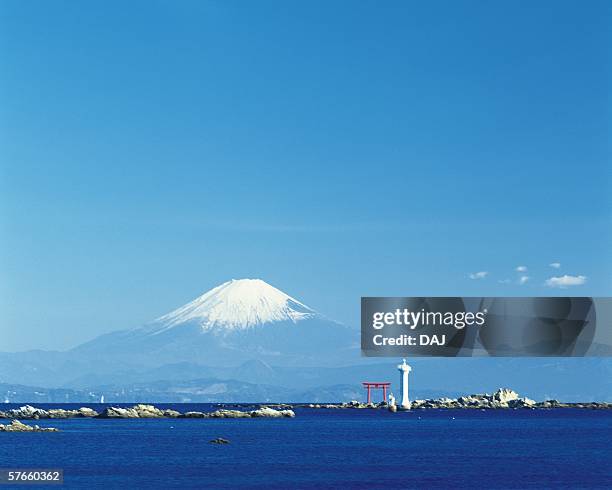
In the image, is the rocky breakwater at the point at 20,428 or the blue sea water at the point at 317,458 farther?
the rocky breakwater at the point at 20,428

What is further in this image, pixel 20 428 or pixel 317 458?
pixel 20 428

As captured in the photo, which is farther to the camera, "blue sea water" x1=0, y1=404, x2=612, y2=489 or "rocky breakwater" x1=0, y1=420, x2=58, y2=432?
"rocky breakwater" x1=0, y1=420, x2=58, y2=432

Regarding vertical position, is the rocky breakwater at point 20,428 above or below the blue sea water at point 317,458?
above

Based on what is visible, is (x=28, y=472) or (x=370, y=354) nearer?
(x=370, y=354)

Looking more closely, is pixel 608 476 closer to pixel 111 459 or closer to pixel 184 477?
pixel 184 477

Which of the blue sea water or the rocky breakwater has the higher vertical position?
the rocky breakwater

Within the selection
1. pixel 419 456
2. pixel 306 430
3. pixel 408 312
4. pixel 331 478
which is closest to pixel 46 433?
pixel 306 430

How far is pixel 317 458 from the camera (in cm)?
12119

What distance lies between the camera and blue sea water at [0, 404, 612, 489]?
9488 cm

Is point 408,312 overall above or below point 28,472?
above

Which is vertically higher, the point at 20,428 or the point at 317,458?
the point at 20,428

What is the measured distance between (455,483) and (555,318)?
3024cm

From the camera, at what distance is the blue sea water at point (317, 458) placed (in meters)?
94.9

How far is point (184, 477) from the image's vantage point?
321 feet
